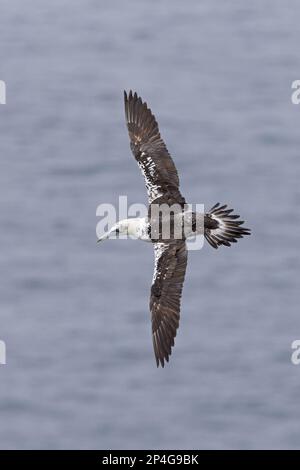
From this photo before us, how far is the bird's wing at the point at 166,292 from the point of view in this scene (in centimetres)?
2327

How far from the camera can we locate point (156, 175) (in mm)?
24609

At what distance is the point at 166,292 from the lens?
76.6ft

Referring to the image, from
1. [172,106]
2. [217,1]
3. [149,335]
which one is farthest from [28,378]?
[217,1]

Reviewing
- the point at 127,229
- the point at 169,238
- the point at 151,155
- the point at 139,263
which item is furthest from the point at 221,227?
the point at 139,263

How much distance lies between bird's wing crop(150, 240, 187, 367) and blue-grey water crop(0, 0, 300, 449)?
1526 centimetres

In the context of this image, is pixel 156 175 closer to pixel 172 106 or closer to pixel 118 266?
pixel 118 266

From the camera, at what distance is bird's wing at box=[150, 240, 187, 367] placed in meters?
23.3

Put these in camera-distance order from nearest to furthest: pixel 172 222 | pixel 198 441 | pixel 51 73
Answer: pixel 172 222
pixel 198 441
pixel 51 73

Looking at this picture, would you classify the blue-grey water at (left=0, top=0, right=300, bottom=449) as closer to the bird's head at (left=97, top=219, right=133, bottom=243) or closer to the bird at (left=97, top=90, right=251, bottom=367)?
the bird's head at (left=97, top=219, right=133, bottom=243)

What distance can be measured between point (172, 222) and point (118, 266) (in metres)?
17.6

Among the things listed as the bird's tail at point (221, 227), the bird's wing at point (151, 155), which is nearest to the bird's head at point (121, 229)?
the bird's wing at point (151, 155)

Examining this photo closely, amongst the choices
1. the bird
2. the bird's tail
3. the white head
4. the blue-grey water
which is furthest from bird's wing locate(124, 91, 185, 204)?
the blue-grey water

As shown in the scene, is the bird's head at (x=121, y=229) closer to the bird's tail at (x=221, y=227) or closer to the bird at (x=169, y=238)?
the bird at (x=169, y=238)

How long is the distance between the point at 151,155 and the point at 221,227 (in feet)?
8.35
